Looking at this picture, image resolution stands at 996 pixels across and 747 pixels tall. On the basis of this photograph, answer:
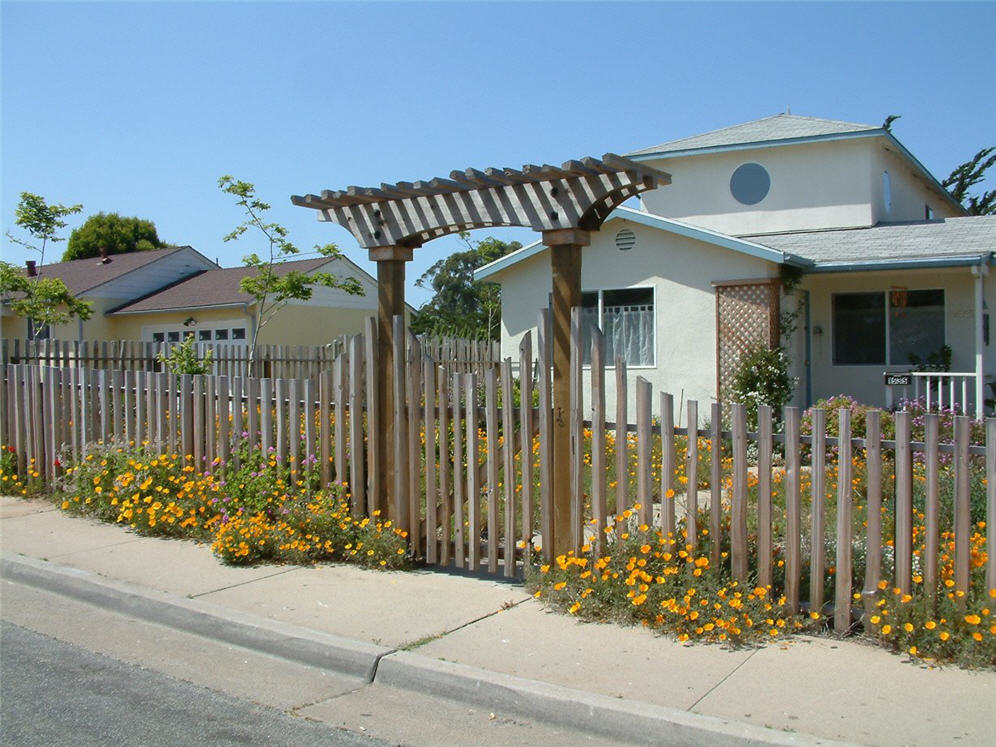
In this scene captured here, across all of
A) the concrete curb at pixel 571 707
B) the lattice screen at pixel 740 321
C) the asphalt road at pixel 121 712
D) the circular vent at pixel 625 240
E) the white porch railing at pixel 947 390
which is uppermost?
the circular vent at pixel 625 240

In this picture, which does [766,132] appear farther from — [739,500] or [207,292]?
[207,292]

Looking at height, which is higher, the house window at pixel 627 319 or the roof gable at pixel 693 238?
the roof gable at pixel 693 238

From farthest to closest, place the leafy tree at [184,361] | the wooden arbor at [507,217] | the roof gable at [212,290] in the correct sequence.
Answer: the roof gable at [212,290]
the leafy tree at [184,361]
the wooden arbor at [507,217]

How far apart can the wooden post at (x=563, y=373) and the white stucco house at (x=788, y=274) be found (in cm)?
785

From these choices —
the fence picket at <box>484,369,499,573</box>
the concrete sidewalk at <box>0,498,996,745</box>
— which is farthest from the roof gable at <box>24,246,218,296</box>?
the fence picket at <box>484,369,499,573</box>

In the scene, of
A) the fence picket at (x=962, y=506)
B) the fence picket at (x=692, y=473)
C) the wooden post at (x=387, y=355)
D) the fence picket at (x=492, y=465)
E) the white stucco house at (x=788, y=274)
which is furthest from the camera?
the white stucco house at (x=788, y=274)

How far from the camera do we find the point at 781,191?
1723 centimetres

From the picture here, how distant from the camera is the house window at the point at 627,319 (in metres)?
15.3

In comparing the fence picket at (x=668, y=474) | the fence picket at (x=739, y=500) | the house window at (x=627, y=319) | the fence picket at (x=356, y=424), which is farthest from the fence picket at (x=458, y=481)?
the house window at (x=627, y=319)

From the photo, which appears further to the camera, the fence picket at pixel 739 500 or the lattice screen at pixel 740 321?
the lattice screen at pixel 740 321

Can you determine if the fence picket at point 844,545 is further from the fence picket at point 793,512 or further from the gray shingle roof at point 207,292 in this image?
the gray shingle roof at point 207,292

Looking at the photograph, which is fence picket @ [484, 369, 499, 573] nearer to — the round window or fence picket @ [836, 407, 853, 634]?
fence picket @ [836, 407, 853, 634]

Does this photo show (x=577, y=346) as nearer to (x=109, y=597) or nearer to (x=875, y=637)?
(x=875, y=637)

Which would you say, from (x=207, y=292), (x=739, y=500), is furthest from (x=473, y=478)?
(x=207, y=292)
